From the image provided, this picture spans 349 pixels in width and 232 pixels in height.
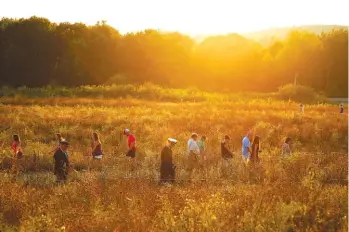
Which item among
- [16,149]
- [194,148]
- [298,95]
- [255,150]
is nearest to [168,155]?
[194,148]

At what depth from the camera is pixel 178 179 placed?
1397 centimetres

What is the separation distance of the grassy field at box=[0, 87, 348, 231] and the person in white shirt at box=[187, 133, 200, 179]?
1.58 feet

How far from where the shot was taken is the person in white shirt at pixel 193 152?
50.0 ft

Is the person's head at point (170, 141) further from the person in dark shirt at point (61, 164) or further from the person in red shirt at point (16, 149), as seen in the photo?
the person in red shirt at point (16, 149)

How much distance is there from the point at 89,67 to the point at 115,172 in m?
54.1

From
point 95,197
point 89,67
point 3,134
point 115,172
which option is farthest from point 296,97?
point 95,197

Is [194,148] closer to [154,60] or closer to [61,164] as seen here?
[61,164]

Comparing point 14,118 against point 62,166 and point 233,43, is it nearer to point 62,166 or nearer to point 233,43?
point 62,166

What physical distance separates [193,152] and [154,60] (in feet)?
183

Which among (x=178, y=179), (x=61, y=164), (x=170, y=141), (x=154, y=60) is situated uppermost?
(x=154, y=60)

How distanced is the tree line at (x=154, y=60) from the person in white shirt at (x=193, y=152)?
4914 centimetres

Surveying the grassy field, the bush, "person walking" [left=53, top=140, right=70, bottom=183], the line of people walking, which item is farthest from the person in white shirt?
the bush

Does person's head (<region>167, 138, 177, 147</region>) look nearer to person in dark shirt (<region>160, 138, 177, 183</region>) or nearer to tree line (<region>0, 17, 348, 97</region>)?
person in dark shirt (<region>160, 138, 177, 183</region>)

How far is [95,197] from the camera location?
9781mm
